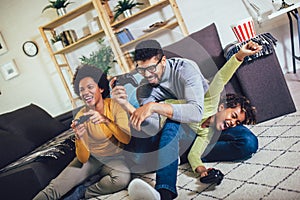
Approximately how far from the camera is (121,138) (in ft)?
3.26

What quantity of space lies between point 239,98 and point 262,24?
4.97ft

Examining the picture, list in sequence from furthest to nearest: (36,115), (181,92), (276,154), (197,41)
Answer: (36,115)
(197,41)
(276,154)
(181,92)

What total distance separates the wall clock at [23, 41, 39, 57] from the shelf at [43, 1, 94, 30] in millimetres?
302

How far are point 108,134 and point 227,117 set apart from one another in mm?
447

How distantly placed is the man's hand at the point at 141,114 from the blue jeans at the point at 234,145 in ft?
1.14

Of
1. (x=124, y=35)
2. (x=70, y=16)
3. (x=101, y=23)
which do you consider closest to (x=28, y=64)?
(x=70, y=16)

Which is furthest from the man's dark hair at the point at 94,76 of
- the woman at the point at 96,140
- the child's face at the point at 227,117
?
the child's face at the point at 227,117

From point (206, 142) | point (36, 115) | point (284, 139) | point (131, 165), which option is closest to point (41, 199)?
point (131, 165)

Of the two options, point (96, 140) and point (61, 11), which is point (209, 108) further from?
point (61, 11)

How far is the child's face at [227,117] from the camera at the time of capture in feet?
3.51

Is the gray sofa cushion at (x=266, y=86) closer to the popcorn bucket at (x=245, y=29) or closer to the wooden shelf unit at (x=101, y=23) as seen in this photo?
the popcorn bucket at (x=245, y=29)

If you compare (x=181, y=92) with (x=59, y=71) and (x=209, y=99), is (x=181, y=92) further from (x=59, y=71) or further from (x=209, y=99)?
(x=59, y=71)

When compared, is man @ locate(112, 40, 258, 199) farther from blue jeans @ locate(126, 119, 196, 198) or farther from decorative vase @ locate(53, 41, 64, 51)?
decorative vase @ locate(53, 41, 64, 51)

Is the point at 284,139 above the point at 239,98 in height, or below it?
below
